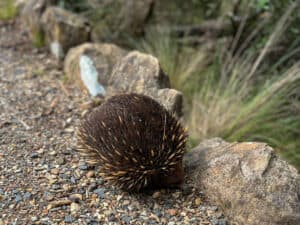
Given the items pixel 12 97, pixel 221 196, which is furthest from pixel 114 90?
pixel 221 196

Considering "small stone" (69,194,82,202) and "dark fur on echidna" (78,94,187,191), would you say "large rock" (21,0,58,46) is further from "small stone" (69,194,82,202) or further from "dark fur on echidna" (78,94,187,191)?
"small stone" (69,194,82,202)

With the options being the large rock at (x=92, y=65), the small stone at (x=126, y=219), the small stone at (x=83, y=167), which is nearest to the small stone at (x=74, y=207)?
the small stone at (x=126, y=219)

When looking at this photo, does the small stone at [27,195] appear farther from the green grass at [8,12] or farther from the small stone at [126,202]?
the green grass at [8,12]

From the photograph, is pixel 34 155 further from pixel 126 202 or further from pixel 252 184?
pixel 252 184

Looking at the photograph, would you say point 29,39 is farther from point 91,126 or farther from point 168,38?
point 91,126

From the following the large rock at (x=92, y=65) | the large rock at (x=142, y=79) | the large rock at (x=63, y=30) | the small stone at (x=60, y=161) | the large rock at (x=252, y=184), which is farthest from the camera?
the large rock at (x=63, y=30)
